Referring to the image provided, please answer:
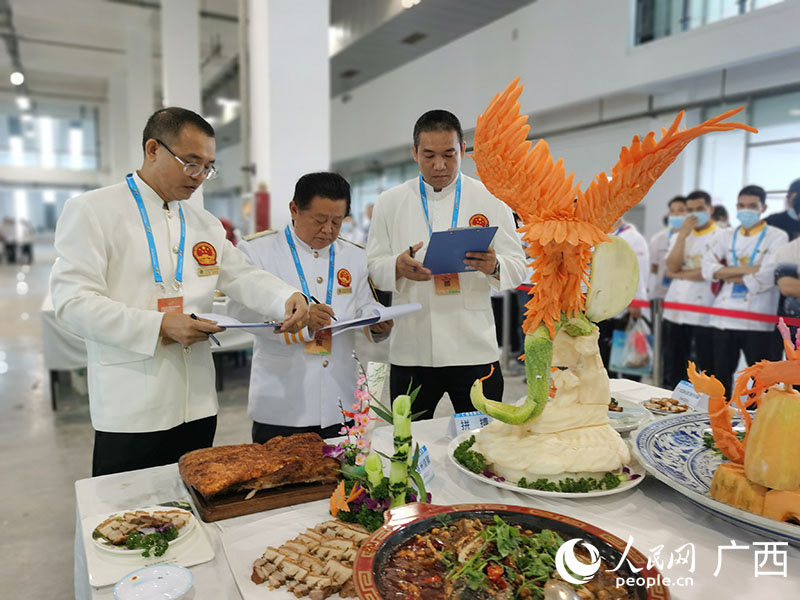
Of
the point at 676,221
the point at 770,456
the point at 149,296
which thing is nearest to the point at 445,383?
the point at 149,296

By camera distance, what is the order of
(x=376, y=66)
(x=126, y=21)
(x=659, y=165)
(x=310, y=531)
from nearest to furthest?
(x=310, y=531)
(x=659, y=165)
(x=376, y=66)
(x=126, y=21)

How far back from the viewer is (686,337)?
459 centimetres

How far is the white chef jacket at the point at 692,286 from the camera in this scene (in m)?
4.41

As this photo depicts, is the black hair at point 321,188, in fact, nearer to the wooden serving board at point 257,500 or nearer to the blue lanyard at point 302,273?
the blue lanyard at point 302,273

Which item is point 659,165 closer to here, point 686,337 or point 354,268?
point 354,268

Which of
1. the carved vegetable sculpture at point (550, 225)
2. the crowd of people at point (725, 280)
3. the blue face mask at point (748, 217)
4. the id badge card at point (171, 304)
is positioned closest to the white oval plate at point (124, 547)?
the id badge card at point (171, 304)

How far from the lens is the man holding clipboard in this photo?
7.13ft

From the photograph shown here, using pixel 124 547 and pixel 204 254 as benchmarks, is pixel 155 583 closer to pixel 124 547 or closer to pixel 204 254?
pixel 124 547

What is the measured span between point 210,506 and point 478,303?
1.29 meters

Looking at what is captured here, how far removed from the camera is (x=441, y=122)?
2012 millimetres

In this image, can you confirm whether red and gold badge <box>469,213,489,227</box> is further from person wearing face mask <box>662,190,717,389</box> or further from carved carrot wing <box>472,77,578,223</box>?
person wearing face mask <box>662,190,717,389</box>

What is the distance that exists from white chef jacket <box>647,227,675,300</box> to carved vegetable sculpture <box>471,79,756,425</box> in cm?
407

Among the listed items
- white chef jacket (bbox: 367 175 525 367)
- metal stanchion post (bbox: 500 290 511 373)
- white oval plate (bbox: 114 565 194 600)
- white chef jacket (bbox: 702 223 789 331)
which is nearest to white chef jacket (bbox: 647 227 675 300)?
white chef jacket (bbox: 702 223 789 331)

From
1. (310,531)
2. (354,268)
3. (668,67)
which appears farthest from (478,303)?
(668,67)
